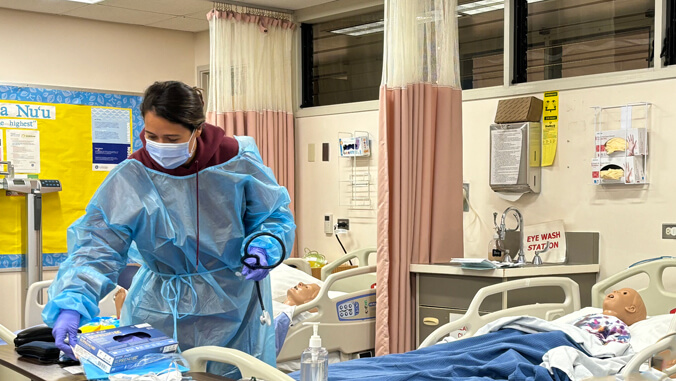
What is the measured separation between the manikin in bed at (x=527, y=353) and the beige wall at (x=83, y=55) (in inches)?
149

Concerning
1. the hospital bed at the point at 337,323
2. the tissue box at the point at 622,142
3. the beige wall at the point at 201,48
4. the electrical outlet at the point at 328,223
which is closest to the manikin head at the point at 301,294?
the hospital bed at the point at 337,323

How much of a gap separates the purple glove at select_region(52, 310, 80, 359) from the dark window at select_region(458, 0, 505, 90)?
345cm

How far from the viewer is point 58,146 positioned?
240 inches

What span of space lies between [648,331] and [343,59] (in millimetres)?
3370

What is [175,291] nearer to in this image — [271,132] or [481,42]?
[481,42]

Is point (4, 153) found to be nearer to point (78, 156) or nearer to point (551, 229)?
point (78, 156)

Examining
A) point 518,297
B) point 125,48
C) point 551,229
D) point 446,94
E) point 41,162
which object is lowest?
point 518,297

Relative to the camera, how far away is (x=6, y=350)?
7.43 feet

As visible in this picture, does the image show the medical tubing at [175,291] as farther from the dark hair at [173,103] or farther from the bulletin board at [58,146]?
the bulletin board at [58,146]

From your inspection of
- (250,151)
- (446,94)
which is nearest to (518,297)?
(446,94)

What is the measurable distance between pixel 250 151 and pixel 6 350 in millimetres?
912

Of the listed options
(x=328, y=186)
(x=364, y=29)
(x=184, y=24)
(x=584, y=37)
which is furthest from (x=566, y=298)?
(x=184, y=24)

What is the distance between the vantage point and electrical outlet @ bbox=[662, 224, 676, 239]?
404cm

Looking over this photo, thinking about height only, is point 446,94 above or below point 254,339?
above
